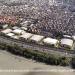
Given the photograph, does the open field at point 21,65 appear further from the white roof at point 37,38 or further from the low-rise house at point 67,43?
the low-rise house at point 67,43

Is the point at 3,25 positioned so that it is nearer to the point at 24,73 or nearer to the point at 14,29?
the point at 14,29

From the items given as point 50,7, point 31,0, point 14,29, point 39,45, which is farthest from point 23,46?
point 31,0

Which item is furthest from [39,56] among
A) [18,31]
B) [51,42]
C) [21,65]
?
[18,31]

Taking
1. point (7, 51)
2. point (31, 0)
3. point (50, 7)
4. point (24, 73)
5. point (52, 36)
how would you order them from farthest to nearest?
point (31, 0) < point (50, 7) < point (52, 36) < point (7, 51) < point (24, 73)

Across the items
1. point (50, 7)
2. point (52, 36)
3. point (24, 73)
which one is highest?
point (50, 7)

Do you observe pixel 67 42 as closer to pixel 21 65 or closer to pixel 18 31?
pixel 18 31

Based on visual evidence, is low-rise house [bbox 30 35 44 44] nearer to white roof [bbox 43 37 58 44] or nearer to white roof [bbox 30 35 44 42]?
white roof [bbox 30 35 44 42]

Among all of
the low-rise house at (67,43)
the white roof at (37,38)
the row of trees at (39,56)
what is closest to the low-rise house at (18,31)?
the white roof at (37,38)
